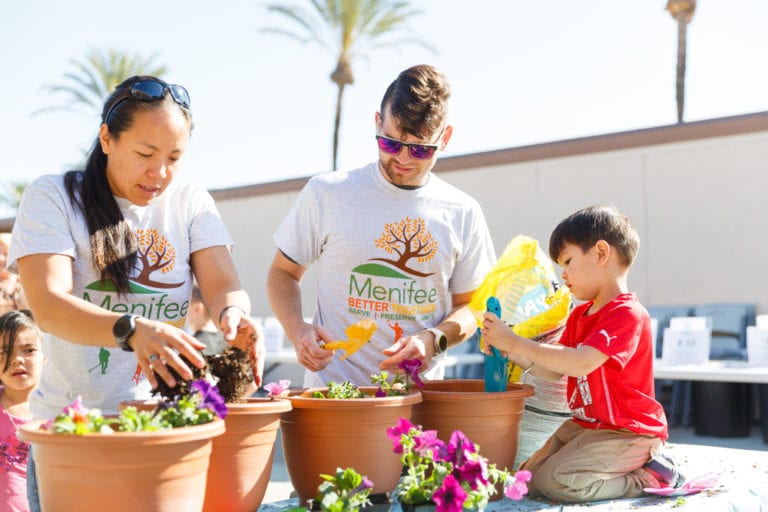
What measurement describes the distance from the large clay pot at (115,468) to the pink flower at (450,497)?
14.9 inches

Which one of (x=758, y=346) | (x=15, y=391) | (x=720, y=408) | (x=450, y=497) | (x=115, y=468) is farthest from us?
(x=720, y=408)

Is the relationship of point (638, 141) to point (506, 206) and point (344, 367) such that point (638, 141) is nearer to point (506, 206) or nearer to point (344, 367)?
point (506, 206)

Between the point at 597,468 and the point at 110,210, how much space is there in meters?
1.19

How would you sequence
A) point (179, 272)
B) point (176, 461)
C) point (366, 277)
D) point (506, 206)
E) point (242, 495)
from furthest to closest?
1. point (506, 206)
2. point (366, 277)
3. point (179, 272)
4. point (242, 495)
5. point (176, 461)

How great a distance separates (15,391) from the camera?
9.30 ft

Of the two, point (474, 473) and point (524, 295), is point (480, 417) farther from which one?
point (524, 295)

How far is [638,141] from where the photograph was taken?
964cm

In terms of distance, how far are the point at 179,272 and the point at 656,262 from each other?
8.82 metres

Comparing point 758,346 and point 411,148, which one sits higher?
point 411,148

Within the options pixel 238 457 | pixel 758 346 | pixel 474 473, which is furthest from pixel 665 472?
pixel 758 346

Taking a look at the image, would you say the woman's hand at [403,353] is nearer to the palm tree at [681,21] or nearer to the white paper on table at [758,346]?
the white paper on table at [758,346]

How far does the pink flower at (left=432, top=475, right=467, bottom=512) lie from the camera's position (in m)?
1.21

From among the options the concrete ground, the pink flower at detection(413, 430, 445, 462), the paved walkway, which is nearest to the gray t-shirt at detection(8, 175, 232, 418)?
the paved walkway

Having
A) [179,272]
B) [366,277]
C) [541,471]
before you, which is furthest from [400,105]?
[541,471]
